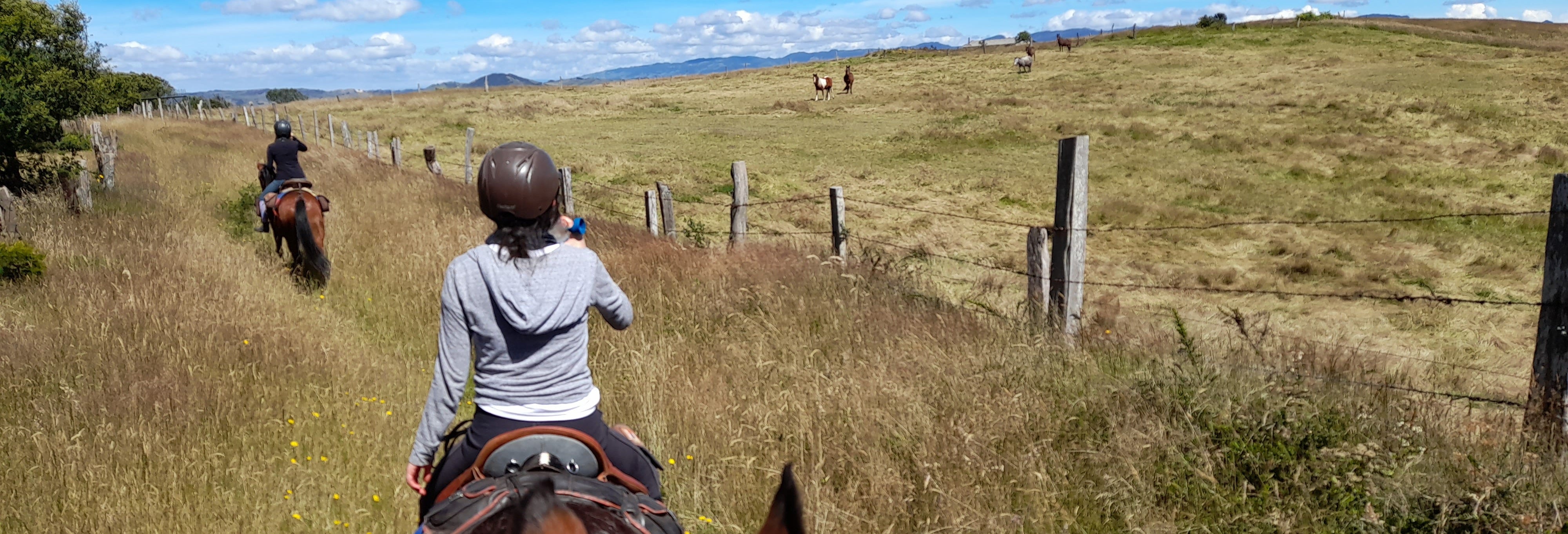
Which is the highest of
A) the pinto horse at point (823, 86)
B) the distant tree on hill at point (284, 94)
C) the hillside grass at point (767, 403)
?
the distant tree on hill at point (284, 94)

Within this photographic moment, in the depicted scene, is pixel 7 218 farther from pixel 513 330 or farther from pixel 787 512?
pixel 787 512

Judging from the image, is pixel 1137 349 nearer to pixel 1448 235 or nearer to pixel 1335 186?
pixel 1448 235

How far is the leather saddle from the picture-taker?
7.43 feet

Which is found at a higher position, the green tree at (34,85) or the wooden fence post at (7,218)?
the green tree at (34,85)

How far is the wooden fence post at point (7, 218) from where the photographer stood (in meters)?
8.62

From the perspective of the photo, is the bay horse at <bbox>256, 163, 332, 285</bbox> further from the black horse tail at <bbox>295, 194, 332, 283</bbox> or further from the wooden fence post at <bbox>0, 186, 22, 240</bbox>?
the wooden fence post at <bbox>0, 186, 22, 240</bbox>

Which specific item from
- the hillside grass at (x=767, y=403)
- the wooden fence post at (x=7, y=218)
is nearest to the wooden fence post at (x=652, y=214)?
the hillside grass at (x=767, y=403)

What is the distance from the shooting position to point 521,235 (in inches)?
95.7

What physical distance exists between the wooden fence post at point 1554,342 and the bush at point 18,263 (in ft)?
32.9

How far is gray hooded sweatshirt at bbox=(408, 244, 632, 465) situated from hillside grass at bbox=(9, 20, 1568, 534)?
1.47 m

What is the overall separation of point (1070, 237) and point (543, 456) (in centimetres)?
397

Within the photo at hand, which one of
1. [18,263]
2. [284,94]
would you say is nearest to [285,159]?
[18,263]

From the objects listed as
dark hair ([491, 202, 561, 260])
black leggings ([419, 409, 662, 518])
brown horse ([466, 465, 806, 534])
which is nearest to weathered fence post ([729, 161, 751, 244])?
black leggings ([419, 409, 662, 518])

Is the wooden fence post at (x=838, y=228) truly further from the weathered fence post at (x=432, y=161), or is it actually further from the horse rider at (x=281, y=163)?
the weathered fence post at (x=432, y=161)
